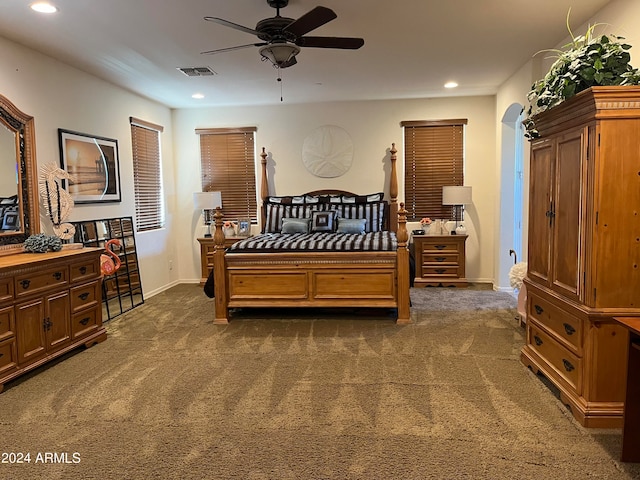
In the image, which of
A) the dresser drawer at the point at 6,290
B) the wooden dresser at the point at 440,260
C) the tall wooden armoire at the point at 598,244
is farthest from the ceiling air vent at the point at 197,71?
the tall wooden armoire at the point at 598,244

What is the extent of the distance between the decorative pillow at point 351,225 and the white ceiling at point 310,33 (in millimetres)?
1762

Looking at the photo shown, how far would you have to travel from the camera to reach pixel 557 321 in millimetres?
2820

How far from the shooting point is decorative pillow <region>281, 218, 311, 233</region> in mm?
5996

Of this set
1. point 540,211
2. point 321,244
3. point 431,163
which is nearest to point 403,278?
point 321,244

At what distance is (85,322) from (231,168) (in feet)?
11.9

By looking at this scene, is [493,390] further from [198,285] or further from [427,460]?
[198,285]

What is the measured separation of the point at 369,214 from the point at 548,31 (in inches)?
121

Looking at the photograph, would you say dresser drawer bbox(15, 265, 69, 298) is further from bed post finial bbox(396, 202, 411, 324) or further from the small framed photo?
the small framed photo

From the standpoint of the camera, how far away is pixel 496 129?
6.31 metres

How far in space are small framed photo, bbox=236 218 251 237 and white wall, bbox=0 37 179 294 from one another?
42.8 inches

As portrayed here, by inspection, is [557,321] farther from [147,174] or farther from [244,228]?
[147,174]

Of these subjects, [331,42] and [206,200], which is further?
[206,200]

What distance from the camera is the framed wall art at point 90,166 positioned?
4.60 meters

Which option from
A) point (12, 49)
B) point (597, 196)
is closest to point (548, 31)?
point (597, 196)
